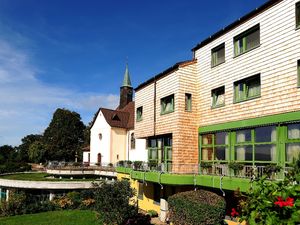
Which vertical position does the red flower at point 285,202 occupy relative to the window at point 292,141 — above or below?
below

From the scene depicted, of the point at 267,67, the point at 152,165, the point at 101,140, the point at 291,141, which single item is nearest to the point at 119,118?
the point at 101,140

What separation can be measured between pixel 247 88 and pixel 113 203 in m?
10.7

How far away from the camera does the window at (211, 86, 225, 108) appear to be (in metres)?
21.1

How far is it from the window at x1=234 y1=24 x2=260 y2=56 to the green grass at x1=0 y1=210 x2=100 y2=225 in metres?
17.1

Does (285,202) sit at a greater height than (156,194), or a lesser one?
greater

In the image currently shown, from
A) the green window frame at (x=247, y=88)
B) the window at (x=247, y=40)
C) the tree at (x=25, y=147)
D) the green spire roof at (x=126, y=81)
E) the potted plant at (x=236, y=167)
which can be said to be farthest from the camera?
the tree at (x=25, y=147)

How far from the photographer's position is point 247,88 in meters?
18.9

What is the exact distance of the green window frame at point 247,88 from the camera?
1811 cm

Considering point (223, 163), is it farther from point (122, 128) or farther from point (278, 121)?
point (122, 128)

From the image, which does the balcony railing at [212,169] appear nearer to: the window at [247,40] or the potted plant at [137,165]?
the potted plant at [137,165]

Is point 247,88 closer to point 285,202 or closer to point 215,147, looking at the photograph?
point 215,147

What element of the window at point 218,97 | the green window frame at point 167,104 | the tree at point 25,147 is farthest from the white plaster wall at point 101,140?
the tree at point 25,147

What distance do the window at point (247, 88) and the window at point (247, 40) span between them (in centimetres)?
177

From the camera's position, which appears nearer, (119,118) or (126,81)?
(119,118)
